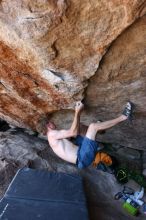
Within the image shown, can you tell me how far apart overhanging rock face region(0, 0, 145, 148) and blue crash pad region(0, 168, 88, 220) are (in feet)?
3.99

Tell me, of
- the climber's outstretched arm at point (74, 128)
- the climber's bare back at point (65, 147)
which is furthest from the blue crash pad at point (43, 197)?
the climber's outstretched arm at point (74, 128)

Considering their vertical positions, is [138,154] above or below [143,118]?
below

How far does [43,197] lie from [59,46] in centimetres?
225

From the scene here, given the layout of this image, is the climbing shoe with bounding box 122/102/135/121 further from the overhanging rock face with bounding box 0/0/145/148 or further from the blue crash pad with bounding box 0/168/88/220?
the blue crash pad with bounding box 0/168/88/220

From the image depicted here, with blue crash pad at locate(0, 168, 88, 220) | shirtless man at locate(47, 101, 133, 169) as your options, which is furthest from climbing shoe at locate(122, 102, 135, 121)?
blue crash pad at locate(0, 168, 88, 220)

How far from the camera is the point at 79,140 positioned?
5145 millimetres

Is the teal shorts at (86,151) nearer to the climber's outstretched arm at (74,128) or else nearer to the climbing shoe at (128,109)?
the climber's outstretched arm at (74,128)

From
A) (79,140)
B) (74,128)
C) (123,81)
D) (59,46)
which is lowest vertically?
(79,140)

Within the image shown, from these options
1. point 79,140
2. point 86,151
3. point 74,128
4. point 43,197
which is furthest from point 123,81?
point 43,197

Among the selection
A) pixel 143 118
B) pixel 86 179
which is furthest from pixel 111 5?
pixel 86 179

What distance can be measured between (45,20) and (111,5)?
2.35 feet

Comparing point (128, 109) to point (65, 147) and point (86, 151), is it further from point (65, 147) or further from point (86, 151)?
point (65, 147)

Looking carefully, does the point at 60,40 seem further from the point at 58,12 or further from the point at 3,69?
the point at 3,69

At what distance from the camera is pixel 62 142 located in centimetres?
517
